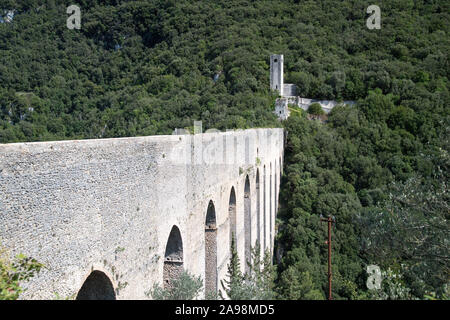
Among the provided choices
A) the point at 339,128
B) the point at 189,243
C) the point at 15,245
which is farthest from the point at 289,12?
the point at 15,245

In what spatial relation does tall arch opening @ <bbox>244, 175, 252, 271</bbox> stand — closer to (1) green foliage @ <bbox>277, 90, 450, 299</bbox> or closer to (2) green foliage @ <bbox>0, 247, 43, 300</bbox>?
(1) green foliage @ <bbox>277, 90, 450, 299</bbox>

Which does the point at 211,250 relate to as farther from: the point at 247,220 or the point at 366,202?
the point at 366,202

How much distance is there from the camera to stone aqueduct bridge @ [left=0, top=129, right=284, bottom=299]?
143 inches

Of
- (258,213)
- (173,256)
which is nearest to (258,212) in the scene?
(258,213)

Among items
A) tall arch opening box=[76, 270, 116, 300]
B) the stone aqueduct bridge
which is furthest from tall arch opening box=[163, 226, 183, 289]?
tall arch opening box=[76, 270, 116, 300]

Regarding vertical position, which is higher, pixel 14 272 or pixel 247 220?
pixel 14 272

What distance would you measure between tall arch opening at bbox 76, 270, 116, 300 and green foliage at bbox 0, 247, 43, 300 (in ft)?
4.11

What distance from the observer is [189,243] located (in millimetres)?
7566

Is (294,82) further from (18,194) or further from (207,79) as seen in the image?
(18,194)

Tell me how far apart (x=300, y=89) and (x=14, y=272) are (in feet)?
132

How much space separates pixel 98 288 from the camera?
194 inches

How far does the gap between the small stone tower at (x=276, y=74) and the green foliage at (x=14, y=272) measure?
38984mm

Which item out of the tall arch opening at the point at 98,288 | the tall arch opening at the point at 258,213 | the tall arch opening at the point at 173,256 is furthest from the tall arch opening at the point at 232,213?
the tall arch opening at the point at 98,288

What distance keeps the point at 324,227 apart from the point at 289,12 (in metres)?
44.4
